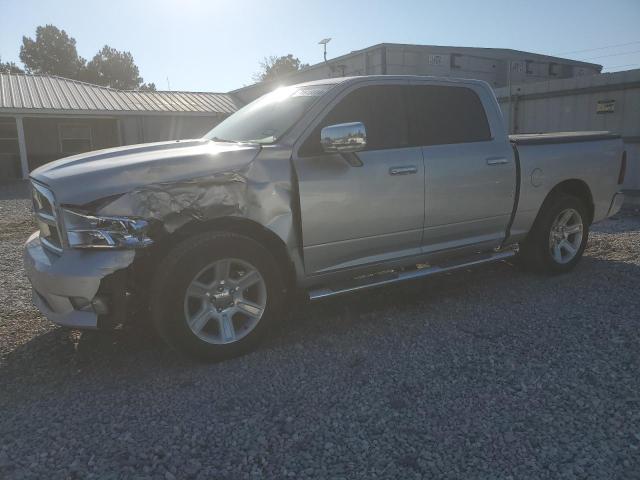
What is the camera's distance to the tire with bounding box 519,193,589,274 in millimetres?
4906

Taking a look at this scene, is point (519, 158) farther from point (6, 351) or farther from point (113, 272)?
point (6, 351)

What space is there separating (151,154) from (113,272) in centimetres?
91

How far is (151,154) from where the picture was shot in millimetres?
3326

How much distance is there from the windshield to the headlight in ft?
3.93

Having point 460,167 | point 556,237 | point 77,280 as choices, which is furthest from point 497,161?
point 77,280

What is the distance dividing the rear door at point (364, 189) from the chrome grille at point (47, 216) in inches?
63.5

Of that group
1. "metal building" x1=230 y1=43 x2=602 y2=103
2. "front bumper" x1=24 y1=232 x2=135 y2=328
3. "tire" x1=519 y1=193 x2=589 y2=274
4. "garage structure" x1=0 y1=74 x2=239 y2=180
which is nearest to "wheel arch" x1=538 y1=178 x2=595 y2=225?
"tire" x1=519 y1=193 x2=589 y2=274

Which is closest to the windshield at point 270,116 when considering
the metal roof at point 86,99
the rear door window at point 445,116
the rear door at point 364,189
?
the rear door at point 364,189

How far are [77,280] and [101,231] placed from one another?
1.07 feet

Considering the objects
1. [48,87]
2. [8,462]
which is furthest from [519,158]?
[48,87]

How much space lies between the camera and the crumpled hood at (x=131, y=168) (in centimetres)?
292

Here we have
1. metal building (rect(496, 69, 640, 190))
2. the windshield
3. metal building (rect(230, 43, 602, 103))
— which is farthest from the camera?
metal building (rect(230, 43, 602, 103))

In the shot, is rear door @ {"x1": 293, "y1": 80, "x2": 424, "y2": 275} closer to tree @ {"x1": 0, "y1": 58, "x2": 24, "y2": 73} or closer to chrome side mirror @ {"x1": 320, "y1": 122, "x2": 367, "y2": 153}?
chrome side mirror @ {"x1": 320, "y1": 122, "x2": 367, "y2": 153}

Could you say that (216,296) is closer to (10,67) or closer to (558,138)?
(558,138)
